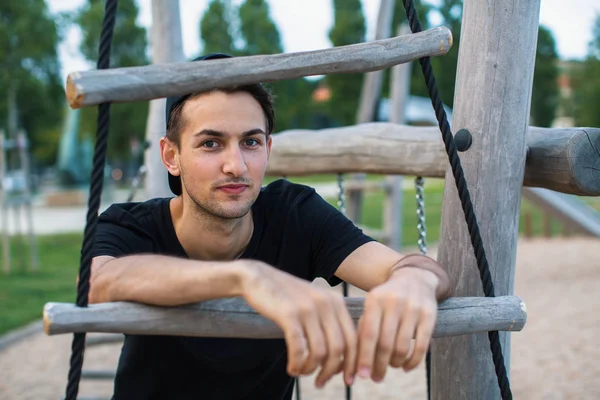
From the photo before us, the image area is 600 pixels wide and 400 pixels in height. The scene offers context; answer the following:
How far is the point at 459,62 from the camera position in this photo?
1.75 metres

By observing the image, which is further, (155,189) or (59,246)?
(59,246)

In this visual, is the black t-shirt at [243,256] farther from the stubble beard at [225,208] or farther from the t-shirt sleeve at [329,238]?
the stubble beard at [225,208]

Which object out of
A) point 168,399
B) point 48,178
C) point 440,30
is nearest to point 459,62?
point 440,30

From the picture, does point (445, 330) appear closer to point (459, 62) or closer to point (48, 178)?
point (459, 62)

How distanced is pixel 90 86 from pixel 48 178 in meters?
39.1

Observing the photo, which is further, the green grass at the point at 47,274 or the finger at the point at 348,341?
the green grass at the point at 47,274

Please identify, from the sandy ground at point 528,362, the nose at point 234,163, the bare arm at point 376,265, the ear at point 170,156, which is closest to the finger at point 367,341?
the bare arm at point 376,265

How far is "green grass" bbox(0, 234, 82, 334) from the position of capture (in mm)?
6234

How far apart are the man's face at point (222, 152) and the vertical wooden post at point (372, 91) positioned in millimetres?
4820

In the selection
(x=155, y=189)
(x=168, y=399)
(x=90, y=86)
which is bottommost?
(x=168, y=399)

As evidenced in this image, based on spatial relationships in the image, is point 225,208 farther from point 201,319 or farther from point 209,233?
point 201,319

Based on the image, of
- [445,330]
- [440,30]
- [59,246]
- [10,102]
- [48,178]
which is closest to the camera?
[445,330]

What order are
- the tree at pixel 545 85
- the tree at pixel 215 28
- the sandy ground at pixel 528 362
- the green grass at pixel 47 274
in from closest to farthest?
the sandy ground at pixel 528 362, the green grass at pixel 47 274, the tree at pixel 215 28, the tree at pixel 545 85

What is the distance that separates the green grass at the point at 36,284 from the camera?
6.23 m
